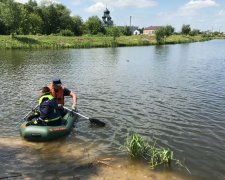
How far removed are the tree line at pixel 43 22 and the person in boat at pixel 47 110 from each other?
57465 mm

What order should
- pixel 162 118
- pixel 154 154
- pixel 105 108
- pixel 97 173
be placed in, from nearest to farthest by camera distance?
pixel 97 173 < pixel 154 154 < pixel 162 118 < pixel 105 108

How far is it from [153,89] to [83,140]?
1071cm

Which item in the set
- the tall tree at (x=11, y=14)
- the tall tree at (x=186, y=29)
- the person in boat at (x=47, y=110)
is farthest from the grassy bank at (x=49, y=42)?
the tall tree at (x=186, y=29)

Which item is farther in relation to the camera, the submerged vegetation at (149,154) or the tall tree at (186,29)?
the tall tree at (186,29)

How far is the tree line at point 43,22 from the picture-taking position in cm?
6512

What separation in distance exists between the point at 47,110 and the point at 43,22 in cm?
8679

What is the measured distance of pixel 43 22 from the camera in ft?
309

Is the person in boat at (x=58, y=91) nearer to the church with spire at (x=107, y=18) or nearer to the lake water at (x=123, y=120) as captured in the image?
the lake water at (x=123, y=120)

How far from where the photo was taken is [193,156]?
11.0m

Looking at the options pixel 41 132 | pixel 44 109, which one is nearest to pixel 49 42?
pixel 44 109

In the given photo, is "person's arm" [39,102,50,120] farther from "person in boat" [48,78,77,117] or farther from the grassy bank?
the grassy bank

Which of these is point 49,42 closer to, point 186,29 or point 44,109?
point 44,109

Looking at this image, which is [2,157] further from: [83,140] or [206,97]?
[206,97]

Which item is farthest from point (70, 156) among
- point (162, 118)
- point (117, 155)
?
point (162, 118)
